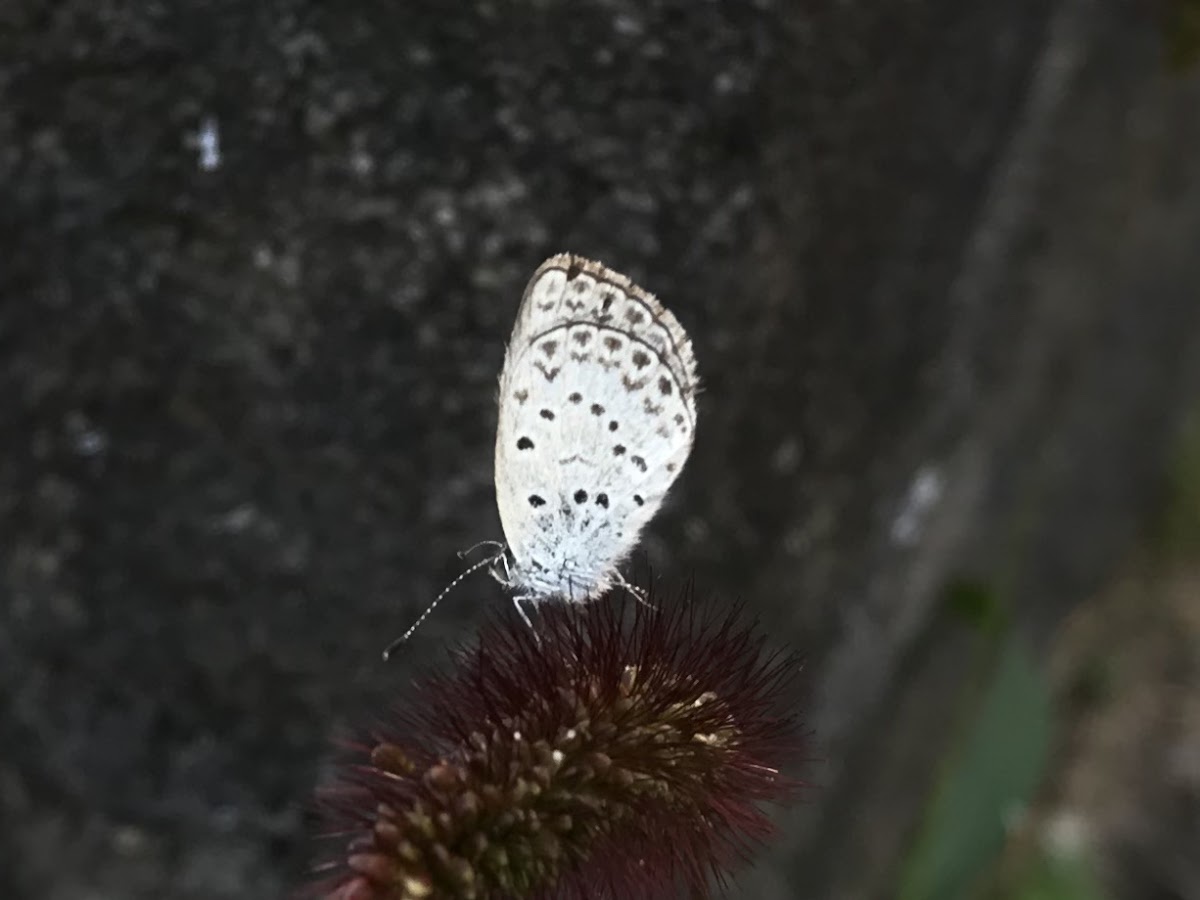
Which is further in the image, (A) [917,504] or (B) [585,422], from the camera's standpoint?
(A) [917,504]

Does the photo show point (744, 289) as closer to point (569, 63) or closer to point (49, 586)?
point (569, 63)

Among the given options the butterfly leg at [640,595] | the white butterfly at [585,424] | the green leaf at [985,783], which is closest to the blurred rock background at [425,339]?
the green leaf at [985,783]

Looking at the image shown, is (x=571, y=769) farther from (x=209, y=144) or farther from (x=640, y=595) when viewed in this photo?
(x=209, y=144)

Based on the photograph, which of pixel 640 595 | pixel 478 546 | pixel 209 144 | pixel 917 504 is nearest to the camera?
pixel 640 595

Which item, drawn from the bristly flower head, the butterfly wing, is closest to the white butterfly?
the butterfly wing

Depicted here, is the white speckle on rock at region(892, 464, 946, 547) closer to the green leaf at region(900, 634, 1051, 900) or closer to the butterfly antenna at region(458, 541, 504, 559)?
the green leaf at region(900, 634, 1051, 900)

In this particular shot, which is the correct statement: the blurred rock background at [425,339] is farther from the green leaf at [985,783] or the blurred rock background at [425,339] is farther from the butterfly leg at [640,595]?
the butterfly leg at [640,595]

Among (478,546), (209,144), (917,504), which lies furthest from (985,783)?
(209,144)
